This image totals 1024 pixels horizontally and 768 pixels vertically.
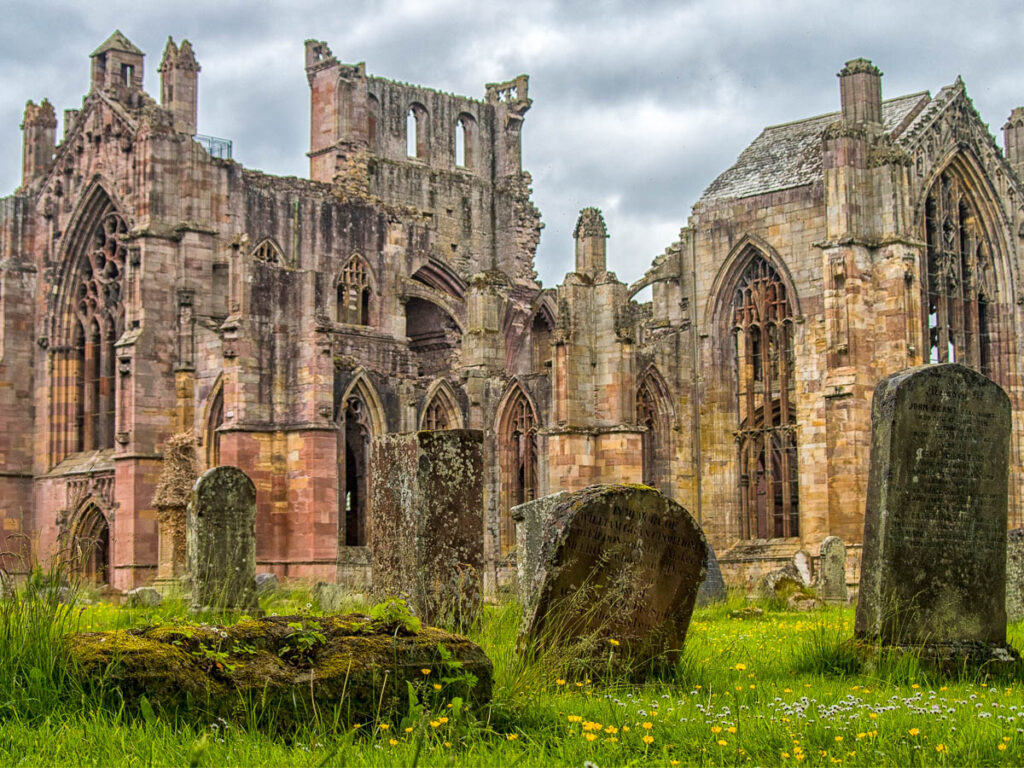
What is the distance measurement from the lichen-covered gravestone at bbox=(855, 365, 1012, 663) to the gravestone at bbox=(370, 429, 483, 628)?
357 cm

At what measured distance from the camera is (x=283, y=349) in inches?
1241

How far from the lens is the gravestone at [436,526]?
1262 cm

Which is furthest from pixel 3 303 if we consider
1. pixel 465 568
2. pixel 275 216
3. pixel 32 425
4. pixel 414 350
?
pixel 465 568

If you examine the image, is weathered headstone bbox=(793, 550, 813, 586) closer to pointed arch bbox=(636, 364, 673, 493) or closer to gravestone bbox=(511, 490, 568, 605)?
pointed arch bbox=(636, 364, 673, 493)

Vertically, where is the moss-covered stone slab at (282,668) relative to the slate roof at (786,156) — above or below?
below

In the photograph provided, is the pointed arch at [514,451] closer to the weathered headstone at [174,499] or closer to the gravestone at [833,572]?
the weathered headstone at [174,499]

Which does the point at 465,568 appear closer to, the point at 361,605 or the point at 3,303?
the point at 361,605

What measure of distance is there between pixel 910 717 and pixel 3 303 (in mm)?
35301

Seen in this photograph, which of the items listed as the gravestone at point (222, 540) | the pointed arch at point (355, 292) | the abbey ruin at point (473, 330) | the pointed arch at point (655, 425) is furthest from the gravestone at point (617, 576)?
the pointed arch at point (355, 292)

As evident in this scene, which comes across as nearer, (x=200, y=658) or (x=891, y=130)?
(x=200, y=658)

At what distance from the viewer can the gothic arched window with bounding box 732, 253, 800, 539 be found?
105ft

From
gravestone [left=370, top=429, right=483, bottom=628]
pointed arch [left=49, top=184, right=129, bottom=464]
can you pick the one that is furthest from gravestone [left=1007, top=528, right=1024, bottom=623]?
pointed arch [left=49, top=184, right=129, bottom=464]

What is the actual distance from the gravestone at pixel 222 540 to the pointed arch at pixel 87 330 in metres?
19.9

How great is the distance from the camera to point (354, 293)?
37.3 meters
